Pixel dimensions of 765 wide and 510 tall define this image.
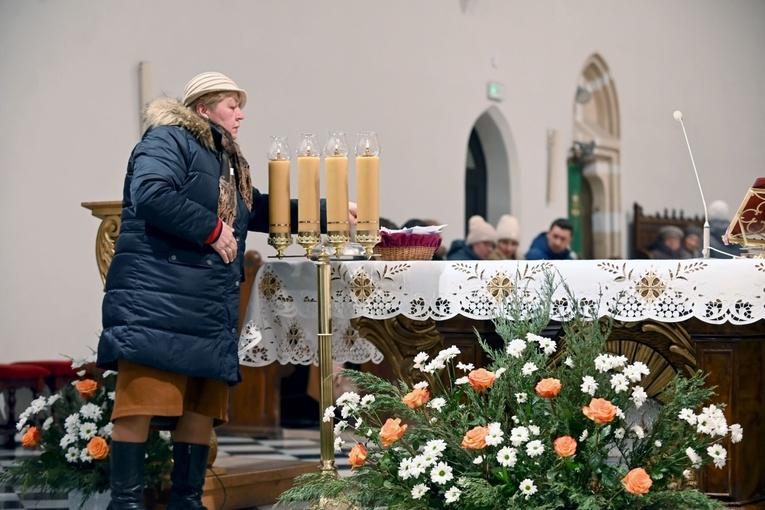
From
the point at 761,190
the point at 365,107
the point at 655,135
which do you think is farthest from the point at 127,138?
the point at 655,135

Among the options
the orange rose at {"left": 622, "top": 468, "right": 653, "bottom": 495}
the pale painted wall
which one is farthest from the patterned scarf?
the pale painted wall

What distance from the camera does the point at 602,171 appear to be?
49.3 ft

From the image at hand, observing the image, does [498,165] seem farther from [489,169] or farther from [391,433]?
[391,433]

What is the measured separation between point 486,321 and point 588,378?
1071 mm

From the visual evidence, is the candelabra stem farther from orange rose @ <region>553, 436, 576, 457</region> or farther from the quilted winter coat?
orange rose @ <region>553, 436, 576, 457</region>

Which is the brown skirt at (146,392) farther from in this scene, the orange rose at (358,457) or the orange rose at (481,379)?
the orange rose at (481,379)

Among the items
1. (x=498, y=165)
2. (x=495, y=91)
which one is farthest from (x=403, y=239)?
(x=498, y=165)

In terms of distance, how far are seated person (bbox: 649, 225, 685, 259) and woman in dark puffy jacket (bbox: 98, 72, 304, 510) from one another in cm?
1066

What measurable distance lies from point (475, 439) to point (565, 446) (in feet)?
0.88

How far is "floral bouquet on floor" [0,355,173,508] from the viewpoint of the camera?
4.34m

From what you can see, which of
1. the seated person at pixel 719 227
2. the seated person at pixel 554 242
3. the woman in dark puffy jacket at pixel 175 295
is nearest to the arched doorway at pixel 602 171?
the seated person at pixel 719 227

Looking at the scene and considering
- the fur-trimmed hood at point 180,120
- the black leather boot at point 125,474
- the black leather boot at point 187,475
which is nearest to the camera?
the black leather boot at point 125,474

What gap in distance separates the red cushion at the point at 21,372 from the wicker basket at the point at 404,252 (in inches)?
127

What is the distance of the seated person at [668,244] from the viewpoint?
14077 mm
